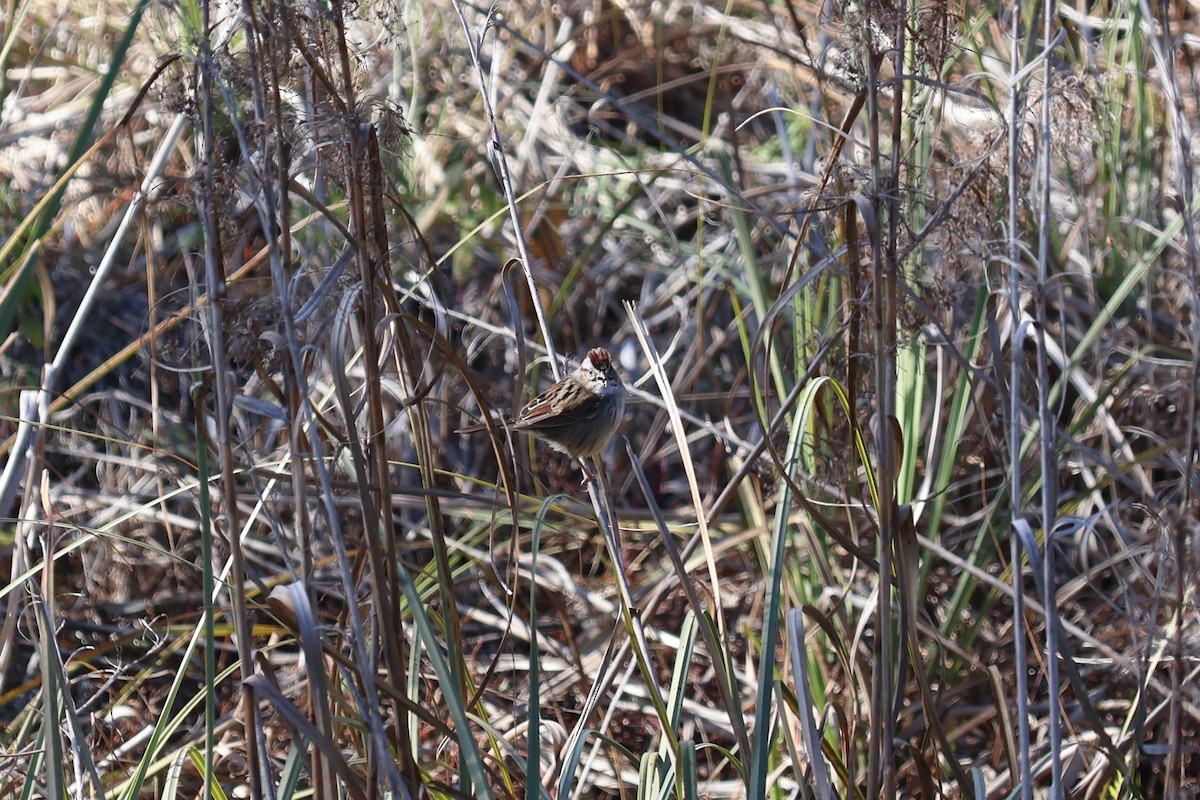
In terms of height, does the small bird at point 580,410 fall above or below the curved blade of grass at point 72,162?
below

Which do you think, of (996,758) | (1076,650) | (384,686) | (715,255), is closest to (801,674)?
(384,686)

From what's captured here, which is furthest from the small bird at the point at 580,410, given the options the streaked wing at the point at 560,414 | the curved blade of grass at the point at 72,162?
the curved blade of grass at the point at 72,162

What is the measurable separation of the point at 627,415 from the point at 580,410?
29.4 inches

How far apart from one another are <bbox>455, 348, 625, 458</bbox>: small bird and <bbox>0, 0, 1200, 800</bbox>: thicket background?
203mm

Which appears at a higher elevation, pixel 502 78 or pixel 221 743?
pixel 502 78

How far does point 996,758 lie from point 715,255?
1.99 meters

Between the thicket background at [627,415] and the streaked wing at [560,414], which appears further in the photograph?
the streaked wing at [560,414]

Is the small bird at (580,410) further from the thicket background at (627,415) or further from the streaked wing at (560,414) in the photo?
the thicket background at (627,415)

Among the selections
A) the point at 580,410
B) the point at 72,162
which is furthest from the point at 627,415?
the point at 72,162

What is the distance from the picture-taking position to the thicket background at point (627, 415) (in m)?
1.76

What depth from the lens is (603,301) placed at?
14.5 feet

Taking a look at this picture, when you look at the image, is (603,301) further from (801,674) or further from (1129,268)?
(801,674)

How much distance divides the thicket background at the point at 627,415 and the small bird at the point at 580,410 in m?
0.20

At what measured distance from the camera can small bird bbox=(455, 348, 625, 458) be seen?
3.20m
